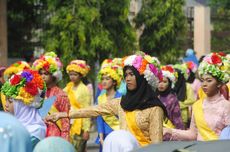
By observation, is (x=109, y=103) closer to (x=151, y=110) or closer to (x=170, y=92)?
(x=151, y=110)

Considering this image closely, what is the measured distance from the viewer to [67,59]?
1819 cm

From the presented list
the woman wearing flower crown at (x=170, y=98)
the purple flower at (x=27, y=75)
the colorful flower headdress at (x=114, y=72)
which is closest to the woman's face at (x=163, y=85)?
the woman wearing flower crown at (x=170, y=98)

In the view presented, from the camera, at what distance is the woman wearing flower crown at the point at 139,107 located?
6.95 metres

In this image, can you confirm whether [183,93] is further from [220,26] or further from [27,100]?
[220,26]

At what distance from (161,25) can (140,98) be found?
13408 millimetres

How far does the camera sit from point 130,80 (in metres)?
7.16

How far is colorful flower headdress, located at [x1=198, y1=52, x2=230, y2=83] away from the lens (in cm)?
Answer: 761

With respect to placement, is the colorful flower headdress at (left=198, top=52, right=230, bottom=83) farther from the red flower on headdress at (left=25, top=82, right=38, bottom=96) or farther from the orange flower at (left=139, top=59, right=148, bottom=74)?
the red flower on headdress at (left=25, top=82, right=38, bottom=96)

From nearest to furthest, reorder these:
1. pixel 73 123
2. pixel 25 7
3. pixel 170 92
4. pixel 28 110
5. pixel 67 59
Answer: pixel 28 110 < pixel 170 92 < pixel 73 123 < pixel 67 59 < pixel 25 7

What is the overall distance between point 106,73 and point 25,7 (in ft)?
36.7

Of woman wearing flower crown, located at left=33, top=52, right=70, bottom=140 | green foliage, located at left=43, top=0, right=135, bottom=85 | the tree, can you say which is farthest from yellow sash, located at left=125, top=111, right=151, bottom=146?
the tree

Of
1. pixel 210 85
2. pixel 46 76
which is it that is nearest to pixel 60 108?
pixel 46 76

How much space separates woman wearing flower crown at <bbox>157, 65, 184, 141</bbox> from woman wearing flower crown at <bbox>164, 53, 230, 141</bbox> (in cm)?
201

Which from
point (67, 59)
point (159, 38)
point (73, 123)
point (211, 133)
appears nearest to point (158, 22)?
point (159, 38)
